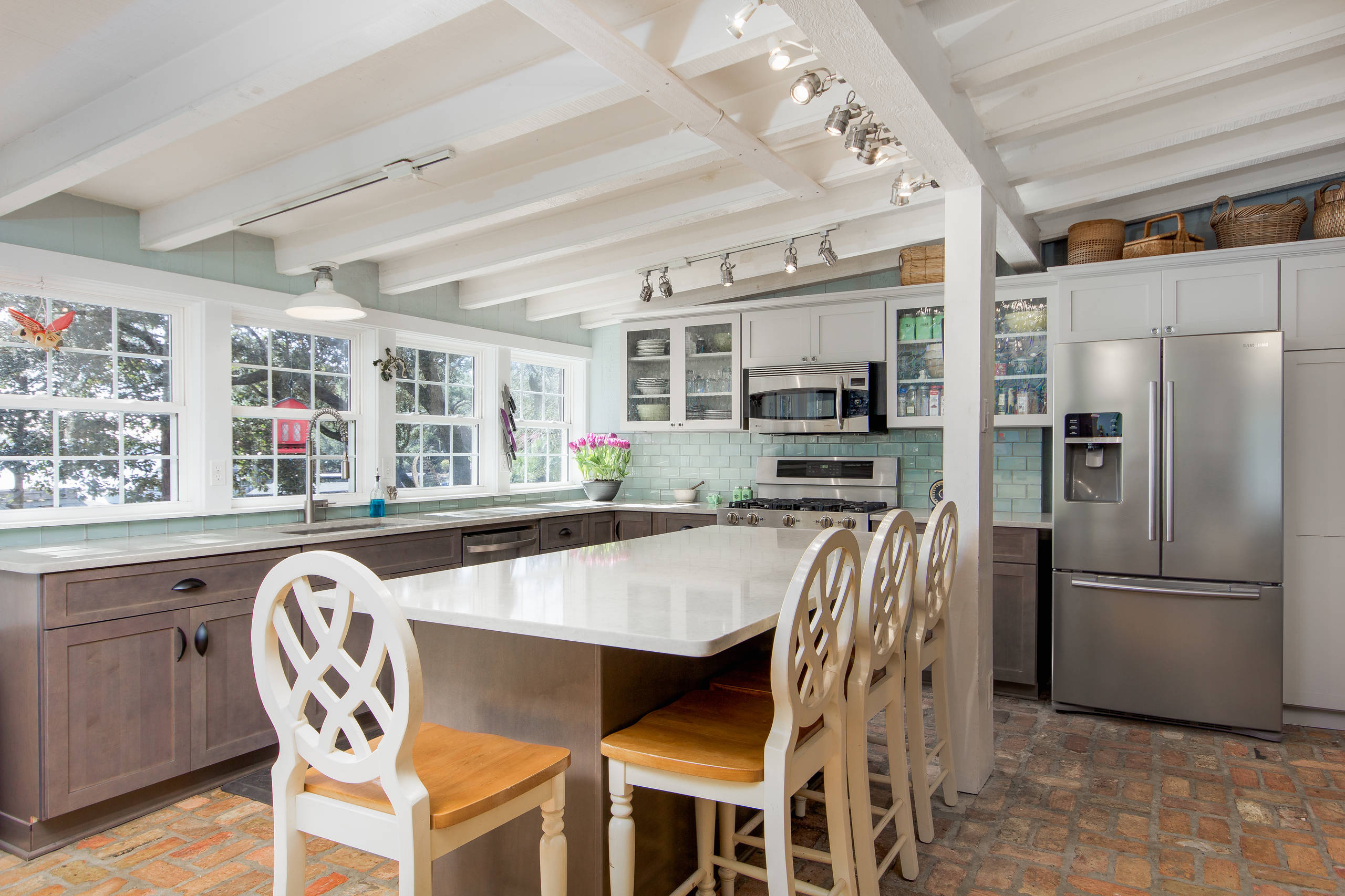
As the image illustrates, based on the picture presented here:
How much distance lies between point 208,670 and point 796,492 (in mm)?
3563

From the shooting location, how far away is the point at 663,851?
6.81ft

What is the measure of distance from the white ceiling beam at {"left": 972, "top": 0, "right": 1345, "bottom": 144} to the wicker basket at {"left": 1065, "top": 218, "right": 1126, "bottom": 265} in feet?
3.32

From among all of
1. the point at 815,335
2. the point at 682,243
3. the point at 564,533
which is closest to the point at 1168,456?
the point at 815,335

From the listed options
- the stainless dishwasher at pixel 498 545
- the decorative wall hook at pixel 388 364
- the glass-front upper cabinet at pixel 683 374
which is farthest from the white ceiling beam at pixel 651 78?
the decorative wall hook at pixel 388 364

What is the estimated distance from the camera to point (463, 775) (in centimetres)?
155

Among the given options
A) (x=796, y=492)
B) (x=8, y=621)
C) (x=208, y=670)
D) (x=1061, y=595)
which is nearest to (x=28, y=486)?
(x=8, y=621)

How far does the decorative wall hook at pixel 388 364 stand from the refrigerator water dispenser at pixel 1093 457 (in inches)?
141

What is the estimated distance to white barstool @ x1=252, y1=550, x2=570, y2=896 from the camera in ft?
4.42

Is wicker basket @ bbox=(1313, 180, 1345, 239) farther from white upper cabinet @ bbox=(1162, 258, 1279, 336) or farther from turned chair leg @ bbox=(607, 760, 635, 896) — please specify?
turned chair leg @ bbox=(607, 760, 635, 896)

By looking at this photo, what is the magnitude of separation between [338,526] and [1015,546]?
3436mm

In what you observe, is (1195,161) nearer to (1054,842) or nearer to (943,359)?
(943,359)

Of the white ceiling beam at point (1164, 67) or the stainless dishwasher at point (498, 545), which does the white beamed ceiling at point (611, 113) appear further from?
the stainless dishwasher at point (498, 545)

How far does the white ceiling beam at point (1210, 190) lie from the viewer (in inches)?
157

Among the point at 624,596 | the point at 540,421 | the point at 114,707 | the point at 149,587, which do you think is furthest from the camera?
the point at 540,421
